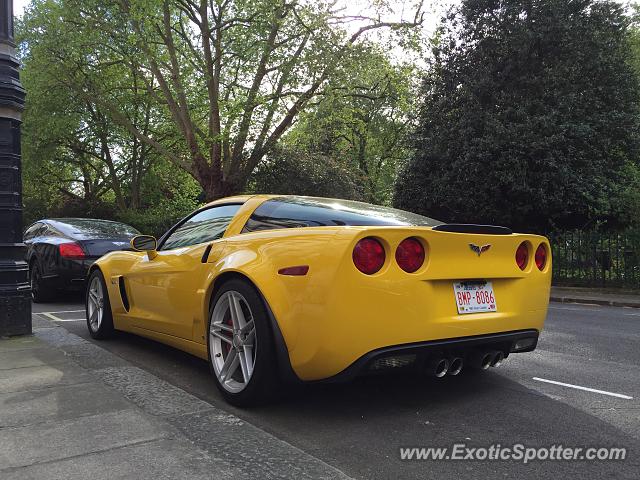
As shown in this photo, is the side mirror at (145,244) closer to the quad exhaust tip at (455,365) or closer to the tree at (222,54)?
the quad exhaust tip at (455,365)

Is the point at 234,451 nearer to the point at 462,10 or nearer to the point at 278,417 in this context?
the point at 278,417

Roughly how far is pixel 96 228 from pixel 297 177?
15.9 metres

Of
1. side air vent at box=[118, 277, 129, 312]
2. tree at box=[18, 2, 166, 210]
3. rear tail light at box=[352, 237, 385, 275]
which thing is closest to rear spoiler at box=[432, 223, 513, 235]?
rear tail light at box=[352, 237, 385, 275]

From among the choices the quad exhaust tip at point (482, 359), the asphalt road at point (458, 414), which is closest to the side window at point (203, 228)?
the asphalt road at point (458, 414)

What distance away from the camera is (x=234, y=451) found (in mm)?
2727

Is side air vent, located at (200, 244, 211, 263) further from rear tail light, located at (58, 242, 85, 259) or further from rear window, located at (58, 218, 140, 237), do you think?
rear window, located at (58, 218, 140, 237)

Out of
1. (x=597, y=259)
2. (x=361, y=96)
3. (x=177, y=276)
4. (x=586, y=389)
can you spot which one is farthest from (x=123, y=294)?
(x=361, y=96)

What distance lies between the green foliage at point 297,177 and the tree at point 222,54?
6.12ft

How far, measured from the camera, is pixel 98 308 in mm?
5789

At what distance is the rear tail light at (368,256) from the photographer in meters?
3.11

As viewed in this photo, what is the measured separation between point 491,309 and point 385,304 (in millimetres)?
877

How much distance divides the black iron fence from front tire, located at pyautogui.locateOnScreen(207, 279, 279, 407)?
46.2 ft

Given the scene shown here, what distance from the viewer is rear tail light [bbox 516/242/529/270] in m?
3.89

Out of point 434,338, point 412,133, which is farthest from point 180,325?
point 412,133
